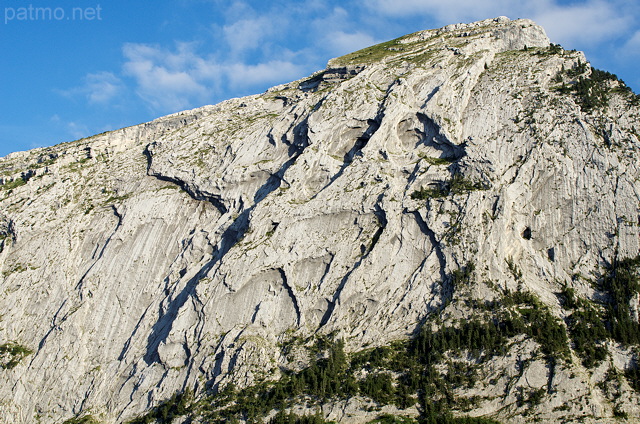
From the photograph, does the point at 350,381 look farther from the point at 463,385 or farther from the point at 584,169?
the point at 584,169

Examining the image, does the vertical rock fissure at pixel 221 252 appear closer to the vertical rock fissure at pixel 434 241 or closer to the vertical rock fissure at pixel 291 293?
the vertical rock fissure at pixel 291 293

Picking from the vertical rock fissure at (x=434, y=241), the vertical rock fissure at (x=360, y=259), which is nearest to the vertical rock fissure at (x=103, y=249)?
the vertical rock fissure at (x=360, y=259)

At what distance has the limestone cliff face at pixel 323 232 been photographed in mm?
72750

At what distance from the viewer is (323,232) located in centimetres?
8038

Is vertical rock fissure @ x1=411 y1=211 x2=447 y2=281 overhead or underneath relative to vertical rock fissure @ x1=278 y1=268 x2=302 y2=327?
overhead

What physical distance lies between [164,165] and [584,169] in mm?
66861

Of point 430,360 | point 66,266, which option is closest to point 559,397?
point 430,360

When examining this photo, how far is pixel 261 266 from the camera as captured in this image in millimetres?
77688

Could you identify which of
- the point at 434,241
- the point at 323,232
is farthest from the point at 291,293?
the point at 434,241

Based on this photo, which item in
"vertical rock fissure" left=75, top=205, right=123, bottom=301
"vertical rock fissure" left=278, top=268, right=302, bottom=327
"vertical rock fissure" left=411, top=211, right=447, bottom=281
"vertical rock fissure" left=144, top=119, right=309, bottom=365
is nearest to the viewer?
"vertical rock fissure" left=411, top=211, right=447, bottom=281

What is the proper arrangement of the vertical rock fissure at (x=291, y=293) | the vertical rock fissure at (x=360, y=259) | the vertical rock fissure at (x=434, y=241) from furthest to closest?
the vertical rock fissure at (x=291, y=293), the vertical rock fissure at (x=360, y=259), the vertical rock fissure at (x=434, y=241)

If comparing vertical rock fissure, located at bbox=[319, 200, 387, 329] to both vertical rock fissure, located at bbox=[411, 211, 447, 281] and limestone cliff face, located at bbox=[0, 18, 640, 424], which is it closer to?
limestone cliff face, located at bbox=[0, 18, 640, 424]

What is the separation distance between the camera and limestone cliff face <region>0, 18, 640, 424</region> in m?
72.8

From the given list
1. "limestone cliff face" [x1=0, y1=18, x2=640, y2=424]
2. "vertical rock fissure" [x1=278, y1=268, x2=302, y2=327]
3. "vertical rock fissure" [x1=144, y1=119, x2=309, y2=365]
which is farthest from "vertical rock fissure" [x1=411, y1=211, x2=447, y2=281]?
"vertical rock fissure" [x1=144, y1=119, x2=309, y2=365]
